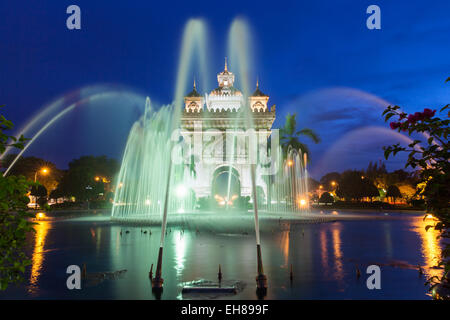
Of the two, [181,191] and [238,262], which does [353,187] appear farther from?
[238,262]

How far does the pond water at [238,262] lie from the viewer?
37.7 ft

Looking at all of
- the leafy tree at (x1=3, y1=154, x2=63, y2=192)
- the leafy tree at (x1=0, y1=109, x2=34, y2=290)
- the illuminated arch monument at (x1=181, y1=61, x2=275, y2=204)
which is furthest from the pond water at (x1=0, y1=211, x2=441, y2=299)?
the leafy tree at (x1=3, y1=154, x2=63, y2=192)

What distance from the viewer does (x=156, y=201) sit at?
57.0 meters

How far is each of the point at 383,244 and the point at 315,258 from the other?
6.78 meters

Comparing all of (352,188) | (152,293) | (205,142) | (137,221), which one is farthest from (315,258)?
(352,188)

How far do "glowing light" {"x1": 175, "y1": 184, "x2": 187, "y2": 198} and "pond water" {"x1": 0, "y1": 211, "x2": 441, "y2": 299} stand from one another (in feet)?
108

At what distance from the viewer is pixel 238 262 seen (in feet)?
51.9

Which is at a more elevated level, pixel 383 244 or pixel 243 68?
pixel 243 68

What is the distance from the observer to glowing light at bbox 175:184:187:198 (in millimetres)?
59775

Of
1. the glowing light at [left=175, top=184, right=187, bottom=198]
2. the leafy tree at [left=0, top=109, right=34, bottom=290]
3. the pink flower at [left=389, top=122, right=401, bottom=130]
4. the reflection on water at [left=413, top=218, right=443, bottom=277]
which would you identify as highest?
the glowing light at [left=175, top=184, right=187, bottom=198]

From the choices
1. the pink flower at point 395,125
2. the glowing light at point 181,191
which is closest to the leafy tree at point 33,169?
the glowing light at point 181,191

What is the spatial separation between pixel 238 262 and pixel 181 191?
45223mm

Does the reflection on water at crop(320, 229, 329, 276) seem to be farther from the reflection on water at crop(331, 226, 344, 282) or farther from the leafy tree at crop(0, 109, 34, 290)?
the leafy tree at crop(0, 109, 34, 290)
